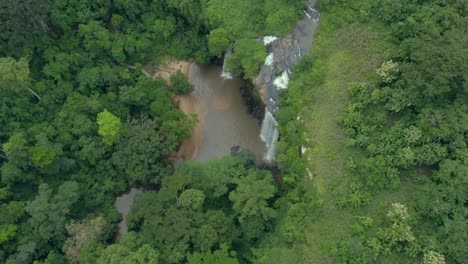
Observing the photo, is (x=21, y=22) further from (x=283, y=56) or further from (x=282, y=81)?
(x=282, y=81)

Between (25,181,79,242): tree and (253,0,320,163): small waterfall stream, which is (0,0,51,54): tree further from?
(253,0,320,163): small waterfall stream

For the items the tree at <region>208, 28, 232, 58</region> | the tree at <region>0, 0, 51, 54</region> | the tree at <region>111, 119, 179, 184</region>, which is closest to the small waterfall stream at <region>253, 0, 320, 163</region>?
the tree at <region>208, 28, 232, 58</region>

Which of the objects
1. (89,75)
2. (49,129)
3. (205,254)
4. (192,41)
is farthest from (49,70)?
(205,254)

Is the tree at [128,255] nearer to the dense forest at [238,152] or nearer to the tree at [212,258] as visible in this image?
the dense forest at [238,152]

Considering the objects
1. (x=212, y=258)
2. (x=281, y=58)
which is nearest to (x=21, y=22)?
(x=281, y=58)

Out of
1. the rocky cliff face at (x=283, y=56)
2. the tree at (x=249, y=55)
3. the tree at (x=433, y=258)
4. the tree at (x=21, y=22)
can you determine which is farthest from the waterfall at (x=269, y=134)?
the tree at (x=21, y=22)

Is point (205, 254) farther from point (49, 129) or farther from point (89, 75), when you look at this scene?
point (89, 75)

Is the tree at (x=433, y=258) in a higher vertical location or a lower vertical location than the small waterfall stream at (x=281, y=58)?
lower
